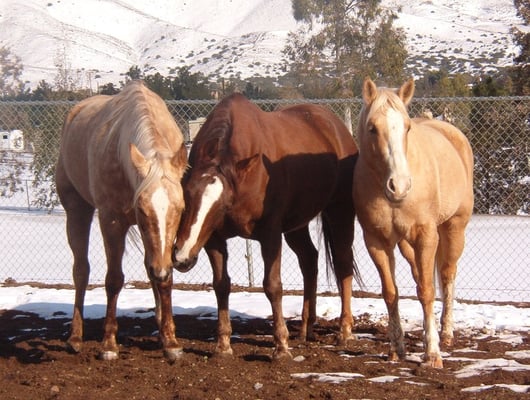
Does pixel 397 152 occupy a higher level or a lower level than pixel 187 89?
lower

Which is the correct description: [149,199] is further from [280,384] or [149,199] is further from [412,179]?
[412,179]

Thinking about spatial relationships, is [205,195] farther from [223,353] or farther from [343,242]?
[343,242]

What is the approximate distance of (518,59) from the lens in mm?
15812

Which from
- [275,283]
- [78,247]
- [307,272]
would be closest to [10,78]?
[78,247]

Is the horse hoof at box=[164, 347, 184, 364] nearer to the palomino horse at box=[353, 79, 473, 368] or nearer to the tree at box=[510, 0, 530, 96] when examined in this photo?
the palomino horse at box=[353, 79, 473, 368]

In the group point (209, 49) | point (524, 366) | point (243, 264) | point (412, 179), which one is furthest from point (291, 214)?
point (209, 49)

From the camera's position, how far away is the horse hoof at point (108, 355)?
564 cm

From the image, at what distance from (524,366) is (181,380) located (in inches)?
90.7

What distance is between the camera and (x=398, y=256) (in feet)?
38.6

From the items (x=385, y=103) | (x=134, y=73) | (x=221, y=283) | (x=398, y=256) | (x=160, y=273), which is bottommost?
(x=398, y=256)

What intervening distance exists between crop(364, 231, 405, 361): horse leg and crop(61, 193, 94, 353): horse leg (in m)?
2.31

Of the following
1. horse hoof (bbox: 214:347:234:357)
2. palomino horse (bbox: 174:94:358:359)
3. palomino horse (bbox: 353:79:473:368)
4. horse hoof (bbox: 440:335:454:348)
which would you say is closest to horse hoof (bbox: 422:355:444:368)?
palomino horse (bbox: 353:79:473:368)

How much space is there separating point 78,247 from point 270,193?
184cm

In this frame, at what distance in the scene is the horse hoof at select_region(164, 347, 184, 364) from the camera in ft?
17.7
